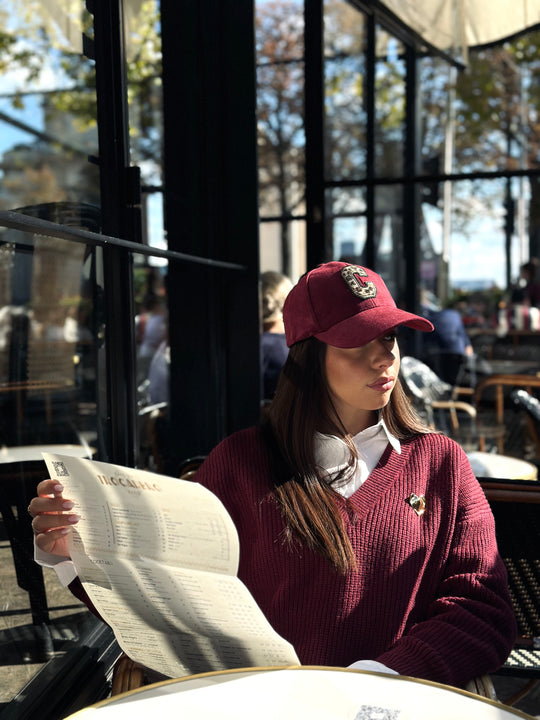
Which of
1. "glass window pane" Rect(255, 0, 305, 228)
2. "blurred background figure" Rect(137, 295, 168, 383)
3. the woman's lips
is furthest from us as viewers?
"glass window pane" Rect(255, 0, 305, 228)

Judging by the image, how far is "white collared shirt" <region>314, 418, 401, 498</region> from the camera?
63.1 inches

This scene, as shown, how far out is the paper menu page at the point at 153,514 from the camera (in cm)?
113

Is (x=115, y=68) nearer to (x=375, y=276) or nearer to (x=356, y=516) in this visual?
(x=375, y=276)

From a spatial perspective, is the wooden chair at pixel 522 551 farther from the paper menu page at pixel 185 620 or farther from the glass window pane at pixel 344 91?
the glass window pane at pixel 344 91

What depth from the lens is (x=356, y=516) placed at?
1.52 m

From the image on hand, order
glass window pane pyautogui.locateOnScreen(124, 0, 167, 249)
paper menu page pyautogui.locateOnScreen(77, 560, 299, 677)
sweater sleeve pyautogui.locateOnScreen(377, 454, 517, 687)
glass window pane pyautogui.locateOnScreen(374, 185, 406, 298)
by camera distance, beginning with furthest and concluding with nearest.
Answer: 1. glass window pane pyautogui.locateOnScreen(374, 185, 406, 298)
2. glass window pane pyautogui.locateOnScreen(124, 0, 167, 249)
3. sweater sleeve pyautogui.locateOnScreen(377, 454, 517, 687)
4. paper menu page pyautogui.locateOnScreen(77, 560, 299, 677)

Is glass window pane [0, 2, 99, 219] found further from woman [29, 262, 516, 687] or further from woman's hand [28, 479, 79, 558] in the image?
woman's hand [28, 479, 79, 558]

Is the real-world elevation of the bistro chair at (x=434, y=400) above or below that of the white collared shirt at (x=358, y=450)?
below

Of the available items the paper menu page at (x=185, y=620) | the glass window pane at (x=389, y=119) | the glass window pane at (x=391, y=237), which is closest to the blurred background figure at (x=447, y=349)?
the glass window pane at (x=391, y=237)

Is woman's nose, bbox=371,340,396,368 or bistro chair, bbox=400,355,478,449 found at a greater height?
woman's nose, bbox=371,340,396,368

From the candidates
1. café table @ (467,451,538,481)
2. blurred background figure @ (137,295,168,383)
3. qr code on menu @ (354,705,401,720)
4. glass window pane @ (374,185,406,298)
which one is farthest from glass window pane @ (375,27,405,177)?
qr code on menu @ (354,705,401,720)

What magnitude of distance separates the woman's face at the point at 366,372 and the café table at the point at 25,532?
815 mm

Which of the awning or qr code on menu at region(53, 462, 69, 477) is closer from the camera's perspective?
qr code on menu at region(53, 462, 69, 477)

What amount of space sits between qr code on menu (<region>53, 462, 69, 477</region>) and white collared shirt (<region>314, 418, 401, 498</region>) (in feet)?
1.97
